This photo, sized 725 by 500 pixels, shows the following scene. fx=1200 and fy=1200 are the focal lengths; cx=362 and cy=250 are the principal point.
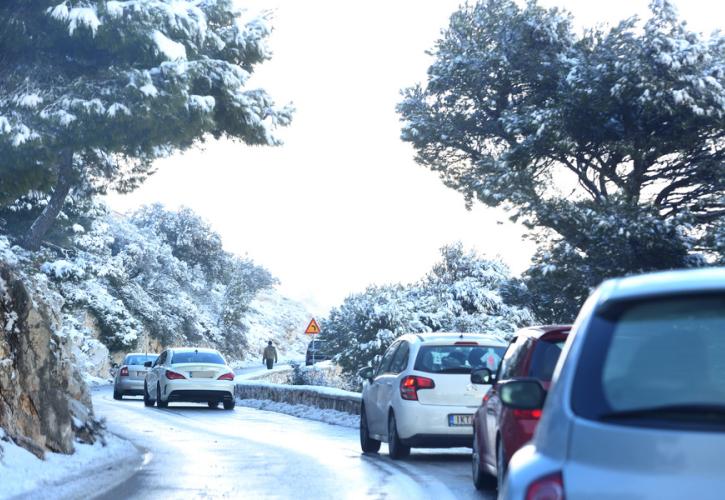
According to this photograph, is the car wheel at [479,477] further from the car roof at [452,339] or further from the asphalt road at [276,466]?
the car roof at [452,339]

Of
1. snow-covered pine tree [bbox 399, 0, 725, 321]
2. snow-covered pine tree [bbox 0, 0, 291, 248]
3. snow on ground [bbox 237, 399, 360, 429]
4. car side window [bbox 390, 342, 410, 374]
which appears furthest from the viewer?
snow-covered pine tree [bbox 399, 0, 725, 321]

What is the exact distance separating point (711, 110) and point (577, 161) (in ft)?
13.3

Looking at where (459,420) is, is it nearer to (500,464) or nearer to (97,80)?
(500,464)

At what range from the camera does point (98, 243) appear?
5497cm

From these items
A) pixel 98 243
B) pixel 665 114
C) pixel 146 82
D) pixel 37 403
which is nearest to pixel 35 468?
pixel 37 403

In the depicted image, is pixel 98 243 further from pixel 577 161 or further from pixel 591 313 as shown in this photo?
pixel 591 313

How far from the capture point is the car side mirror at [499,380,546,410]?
4.73 metres

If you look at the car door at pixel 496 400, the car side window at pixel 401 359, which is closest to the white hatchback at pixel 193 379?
the car side window at pixel 401 359

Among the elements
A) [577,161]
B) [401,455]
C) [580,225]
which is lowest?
[401,455]

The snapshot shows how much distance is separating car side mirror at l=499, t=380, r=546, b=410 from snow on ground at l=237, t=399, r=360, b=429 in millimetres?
18768

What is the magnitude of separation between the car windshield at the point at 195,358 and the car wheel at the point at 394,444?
50.0ft

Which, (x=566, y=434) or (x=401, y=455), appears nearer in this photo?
(x=566, y=434)

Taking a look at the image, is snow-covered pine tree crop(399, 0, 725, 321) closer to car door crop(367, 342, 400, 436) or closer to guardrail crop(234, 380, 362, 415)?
guardrail crop(234, 380, 362, 415)

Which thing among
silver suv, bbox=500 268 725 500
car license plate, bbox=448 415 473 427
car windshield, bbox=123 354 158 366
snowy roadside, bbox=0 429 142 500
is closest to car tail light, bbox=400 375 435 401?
car license plate, bbox=448 415 473 427
